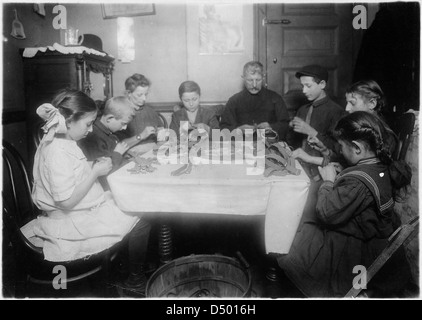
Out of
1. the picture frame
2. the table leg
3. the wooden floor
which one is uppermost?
the picture frame

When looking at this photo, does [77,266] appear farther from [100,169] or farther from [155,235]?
[155,235]

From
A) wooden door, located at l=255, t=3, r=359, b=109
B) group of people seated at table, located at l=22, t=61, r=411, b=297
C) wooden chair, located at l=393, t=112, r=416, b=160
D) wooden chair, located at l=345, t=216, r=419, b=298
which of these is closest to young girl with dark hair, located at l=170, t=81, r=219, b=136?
wooden door, located at l=255, t=3, r=359, b=109

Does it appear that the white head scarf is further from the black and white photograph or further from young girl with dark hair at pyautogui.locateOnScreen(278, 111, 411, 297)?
young girl with dark hair at pyautogui.locateOnScreen(278, 111, 411, 297)

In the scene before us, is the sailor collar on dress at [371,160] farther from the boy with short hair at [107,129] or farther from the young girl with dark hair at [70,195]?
the boy with short hair at [107,129]

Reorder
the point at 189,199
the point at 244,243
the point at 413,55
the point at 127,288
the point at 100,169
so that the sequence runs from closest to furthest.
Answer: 1. the point at 189,199
2. the point at 100,169
3. the point at 127,288
4. the point at 244,243
5. the point at 413,55

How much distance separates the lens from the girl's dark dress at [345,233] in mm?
1553

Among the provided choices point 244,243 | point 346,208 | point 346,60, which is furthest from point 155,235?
point 346,60

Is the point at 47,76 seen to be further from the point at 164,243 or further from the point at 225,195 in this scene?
the point at 225,195

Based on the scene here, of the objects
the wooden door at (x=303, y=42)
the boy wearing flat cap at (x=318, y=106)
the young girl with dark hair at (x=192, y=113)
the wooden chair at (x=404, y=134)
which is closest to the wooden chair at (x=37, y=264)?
the wooden chair at (x=404, y=134)

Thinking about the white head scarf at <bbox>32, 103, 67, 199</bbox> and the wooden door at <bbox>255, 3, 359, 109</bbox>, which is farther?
the wooden door at <bbox>255, 3, 359, 109</bbox>

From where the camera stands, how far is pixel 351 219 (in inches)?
63.6

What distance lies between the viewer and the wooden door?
393cm
